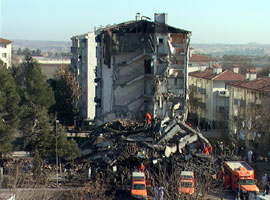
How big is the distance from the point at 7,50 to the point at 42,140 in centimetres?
5317

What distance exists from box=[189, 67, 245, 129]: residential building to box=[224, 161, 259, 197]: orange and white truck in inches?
783

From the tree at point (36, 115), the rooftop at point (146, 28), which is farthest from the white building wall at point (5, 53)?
the rooftop at point (146, 28)

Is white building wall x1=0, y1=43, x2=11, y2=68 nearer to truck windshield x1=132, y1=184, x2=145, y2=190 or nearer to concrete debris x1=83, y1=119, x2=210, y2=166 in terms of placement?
concrete debris x1=83, y1=119, x2=210, y2=166

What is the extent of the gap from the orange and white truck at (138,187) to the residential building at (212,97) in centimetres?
2278

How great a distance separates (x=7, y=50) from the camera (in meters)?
78.6

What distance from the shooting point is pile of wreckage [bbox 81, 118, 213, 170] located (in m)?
26.6

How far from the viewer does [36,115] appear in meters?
32.2

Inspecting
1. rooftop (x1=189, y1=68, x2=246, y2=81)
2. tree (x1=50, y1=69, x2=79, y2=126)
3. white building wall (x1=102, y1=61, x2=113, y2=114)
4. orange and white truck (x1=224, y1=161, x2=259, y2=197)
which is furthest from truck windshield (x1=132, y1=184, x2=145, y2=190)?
rooftop (x1=189, y1=68, x2=246, y2=81)

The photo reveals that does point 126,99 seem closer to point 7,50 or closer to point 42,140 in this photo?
point 42,140

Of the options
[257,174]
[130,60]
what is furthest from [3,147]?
[257,174]

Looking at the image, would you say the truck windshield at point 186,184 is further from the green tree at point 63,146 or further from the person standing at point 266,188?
the green tree at point 63,146

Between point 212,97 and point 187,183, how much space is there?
28247 mm

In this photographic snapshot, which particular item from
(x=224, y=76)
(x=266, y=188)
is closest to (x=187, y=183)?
(x=266, y=188)

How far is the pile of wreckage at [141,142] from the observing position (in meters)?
26.6
